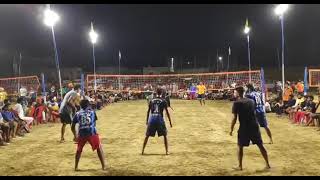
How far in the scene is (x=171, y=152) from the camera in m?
13.3

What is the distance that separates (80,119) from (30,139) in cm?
647

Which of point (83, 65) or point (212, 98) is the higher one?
point (83, 65)

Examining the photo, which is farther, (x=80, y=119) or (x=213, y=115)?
(x=213, y=115)

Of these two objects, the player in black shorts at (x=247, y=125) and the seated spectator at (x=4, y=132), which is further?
the seated spectator at (x=4, y=132)

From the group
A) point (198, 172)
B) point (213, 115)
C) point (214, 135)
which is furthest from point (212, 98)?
point (198, 172)

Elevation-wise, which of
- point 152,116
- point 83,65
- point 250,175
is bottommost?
point 250,175

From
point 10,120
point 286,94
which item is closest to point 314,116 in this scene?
point 286,94

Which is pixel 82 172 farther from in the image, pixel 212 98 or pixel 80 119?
pixel 212 98

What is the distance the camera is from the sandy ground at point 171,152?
11023 mm

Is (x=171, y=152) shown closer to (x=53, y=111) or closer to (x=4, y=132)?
(x=4, y=132)

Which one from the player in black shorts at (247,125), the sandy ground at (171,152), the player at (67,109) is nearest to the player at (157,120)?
the sandy ground at (171,152)

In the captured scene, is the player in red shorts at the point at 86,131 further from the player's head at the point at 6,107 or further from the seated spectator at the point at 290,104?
the seated spectator at the point at 290,104

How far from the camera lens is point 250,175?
405 inches

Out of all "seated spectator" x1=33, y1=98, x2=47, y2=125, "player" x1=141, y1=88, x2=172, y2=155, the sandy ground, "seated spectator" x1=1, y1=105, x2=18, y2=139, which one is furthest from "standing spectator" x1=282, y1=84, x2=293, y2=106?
"seated spectator" x1=1, y1=105, x2=18, y2=139
